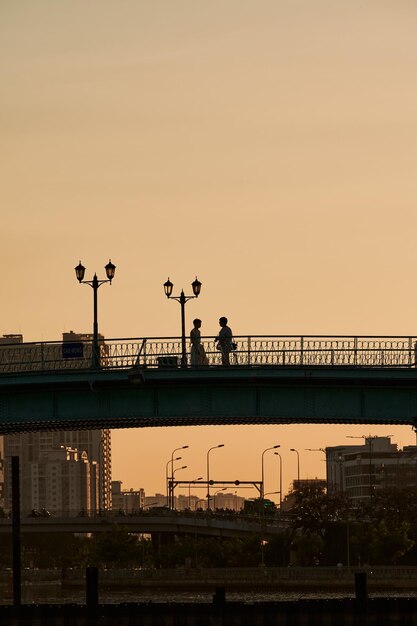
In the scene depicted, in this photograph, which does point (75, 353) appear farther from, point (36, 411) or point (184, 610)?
point (184, 610)

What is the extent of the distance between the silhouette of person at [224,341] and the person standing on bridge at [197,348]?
78cm

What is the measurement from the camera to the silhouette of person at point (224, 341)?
250 ft

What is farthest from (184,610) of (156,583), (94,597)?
(156,583)

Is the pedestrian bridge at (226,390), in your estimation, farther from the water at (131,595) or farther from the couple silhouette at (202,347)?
the water at (131,595)

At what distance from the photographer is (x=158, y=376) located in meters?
76.1

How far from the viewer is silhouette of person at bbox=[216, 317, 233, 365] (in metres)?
76.2

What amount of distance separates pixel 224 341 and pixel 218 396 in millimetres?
2445

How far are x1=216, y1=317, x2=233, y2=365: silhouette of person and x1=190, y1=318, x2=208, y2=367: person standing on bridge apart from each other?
780mm

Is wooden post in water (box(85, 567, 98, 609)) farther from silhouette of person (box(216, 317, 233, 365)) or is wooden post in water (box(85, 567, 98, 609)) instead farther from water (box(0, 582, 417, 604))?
water (box(0, 582, 417, 604))

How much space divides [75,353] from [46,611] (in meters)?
16.1

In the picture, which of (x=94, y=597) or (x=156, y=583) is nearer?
(x=94, y=597)

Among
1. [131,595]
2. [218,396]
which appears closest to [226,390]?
[218,396]

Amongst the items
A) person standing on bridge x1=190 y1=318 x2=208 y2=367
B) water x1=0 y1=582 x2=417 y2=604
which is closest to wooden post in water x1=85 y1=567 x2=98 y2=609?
person standing on bridge x1=190 y1=318 x2=208 y2=367

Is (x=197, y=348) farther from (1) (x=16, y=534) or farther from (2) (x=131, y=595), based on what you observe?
(2) (x=131, y=595)
